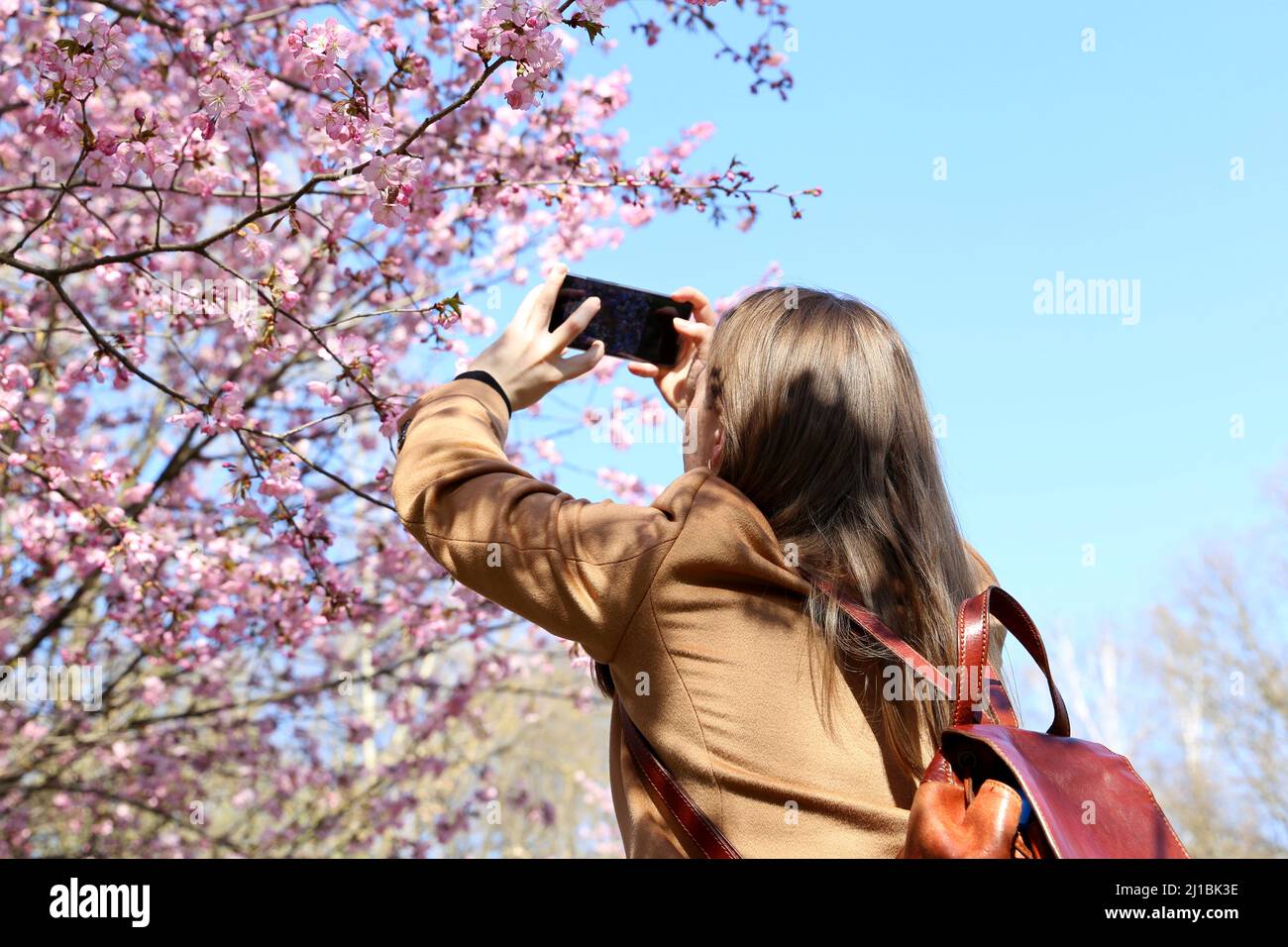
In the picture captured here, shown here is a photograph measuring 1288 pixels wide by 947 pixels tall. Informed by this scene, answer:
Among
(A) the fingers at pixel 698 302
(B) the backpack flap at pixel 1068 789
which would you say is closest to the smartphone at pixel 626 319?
(A) the fingers at pixel 698 302

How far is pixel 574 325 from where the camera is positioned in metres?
2.04

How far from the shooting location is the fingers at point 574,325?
2.01m

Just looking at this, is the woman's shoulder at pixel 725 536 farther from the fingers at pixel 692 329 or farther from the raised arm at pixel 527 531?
the fingers at pixel 692 329

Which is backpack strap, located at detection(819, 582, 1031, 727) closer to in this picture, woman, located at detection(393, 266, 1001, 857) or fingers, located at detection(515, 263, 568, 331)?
woman, located at detection(393, 266, 1001, 857)

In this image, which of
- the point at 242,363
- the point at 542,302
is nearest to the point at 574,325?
the point at 542,302

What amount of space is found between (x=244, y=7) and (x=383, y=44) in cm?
141

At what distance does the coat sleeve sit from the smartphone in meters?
0.53

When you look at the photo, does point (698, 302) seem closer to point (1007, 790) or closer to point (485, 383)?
point (485, 383)

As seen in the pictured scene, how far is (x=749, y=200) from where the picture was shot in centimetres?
332

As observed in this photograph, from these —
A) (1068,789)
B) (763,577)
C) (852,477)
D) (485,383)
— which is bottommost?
→ (1068,789)

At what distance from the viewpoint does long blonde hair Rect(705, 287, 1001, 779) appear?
1.53 m

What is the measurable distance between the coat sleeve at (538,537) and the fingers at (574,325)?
0.40 m

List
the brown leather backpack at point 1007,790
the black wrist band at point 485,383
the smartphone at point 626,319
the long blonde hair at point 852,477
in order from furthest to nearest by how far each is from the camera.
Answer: the smartphone at point 626,319
the black wrist band at point 485,383
the long blonde hair at point 852,477
the brown leather backpack at point 1007,790

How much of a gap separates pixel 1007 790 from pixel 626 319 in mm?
1238
